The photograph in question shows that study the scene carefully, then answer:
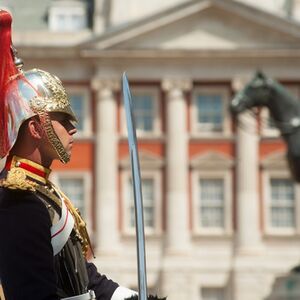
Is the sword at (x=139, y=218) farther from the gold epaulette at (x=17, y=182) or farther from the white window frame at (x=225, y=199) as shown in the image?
the white window frame at (x=225, y=199)

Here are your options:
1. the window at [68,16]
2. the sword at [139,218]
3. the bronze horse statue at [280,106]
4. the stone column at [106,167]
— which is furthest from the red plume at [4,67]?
the window at [68,16]

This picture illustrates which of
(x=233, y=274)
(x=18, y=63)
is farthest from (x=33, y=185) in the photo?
(x=233, y=274)

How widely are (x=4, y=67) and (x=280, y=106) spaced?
12.9 m

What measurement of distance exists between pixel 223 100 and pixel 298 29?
2.65m

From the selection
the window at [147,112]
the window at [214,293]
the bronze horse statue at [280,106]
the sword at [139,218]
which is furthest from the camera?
the window at [147,112]

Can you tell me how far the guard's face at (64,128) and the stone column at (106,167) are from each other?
2837 cm

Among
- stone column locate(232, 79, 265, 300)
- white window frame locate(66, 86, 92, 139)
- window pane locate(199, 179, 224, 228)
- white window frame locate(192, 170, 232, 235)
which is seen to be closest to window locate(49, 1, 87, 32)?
white window frame locate(66, 86, 92, 139)

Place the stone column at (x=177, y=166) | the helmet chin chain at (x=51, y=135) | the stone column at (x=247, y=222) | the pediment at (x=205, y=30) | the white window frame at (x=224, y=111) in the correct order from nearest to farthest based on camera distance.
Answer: the helmet chin chain at (x=51, y=135), the stone column at (x=247, y=222), the stone column at (x=177, y=166), the white window frame at (x=224, y=111), the pediment at (x=205, y=30)

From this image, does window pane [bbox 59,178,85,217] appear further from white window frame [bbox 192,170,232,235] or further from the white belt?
the white belt

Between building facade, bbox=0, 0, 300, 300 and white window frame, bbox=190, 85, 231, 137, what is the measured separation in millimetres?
26

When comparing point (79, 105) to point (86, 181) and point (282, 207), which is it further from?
point (282, 207)

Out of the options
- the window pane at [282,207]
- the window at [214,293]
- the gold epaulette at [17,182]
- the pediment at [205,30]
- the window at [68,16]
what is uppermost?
the window at [68,16]

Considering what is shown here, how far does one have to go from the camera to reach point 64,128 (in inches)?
153

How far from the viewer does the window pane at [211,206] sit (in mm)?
32312
